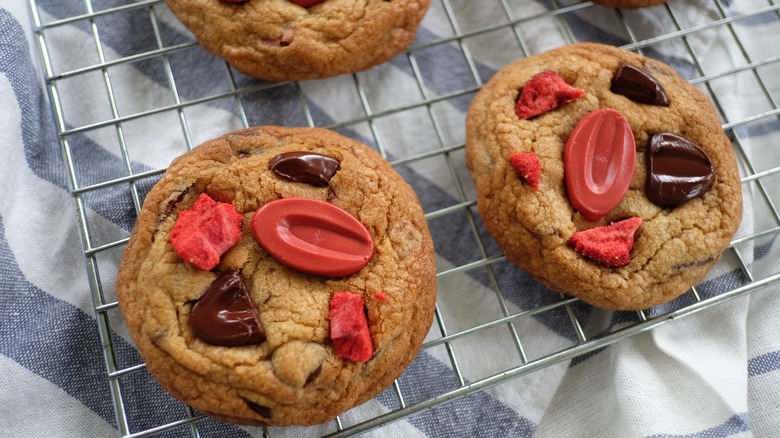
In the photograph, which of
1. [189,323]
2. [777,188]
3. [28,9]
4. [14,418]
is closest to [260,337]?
[189,323]

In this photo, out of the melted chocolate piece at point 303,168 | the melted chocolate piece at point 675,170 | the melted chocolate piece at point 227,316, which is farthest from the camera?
the melted chocolate piece at point 675,170

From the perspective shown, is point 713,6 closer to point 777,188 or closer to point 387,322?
point 777,188

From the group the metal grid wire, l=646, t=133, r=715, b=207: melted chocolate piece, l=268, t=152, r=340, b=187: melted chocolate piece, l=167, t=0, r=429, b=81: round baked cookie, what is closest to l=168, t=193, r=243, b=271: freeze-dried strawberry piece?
l=268, t=152, r=340, b=187: melted chocolate piece

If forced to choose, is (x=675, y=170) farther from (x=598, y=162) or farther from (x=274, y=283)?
(x=274, y=283)

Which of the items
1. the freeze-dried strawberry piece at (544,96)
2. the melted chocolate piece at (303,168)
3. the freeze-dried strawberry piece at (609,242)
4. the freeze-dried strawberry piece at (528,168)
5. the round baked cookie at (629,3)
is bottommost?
the freeze-dried strawberry piece at (609,242)

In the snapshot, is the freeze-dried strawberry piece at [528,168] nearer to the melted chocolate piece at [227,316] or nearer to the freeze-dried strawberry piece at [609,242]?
the freeze-dried strawberry piece at [609,242]

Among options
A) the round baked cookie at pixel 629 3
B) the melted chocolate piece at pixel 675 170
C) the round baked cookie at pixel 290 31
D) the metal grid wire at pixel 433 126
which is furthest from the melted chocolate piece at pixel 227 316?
the round baked cookie at pixel 629 3
